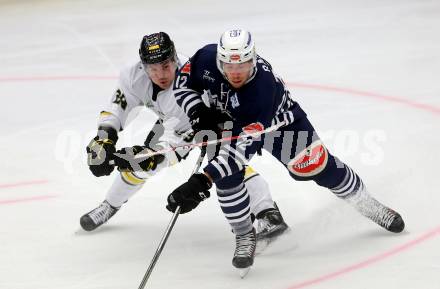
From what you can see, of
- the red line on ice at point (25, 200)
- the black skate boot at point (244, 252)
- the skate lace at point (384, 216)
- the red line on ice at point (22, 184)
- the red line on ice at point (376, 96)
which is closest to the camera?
the black skate boot at point (244, 252)

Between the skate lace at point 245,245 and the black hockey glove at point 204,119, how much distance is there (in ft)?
1.75

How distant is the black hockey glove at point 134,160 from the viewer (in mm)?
4129

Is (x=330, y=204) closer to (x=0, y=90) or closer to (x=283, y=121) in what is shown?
(x=283, y=121)

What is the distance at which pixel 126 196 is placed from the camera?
4.72 metres

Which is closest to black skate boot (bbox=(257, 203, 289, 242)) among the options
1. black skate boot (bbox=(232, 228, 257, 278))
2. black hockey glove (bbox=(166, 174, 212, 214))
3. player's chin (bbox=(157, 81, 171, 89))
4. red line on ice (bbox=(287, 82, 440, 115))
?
black skate boot (bbox=(232, 228, 257, 278))

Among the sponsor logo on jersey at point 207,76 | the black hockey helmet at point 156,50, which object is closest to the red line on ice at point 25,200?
the black hockey helmet at point 156,50

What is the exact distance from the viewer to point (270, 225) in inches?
177

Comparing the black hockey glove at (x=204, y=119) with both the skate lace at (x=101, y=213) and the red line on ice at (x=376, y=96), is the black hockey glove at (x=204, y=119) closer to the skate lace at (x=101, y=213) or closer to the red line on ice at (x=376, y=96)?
the skate lace at (x=101, y=213)

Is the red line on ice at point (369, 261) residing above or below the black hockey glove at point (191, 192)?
below

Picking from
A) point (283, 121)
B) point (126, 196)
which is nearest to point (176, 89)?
point (283, 121)

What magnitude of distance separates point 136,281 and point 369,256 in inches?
44.9

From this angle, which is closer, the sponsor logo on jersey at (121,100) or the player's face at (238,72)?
the player's face at (238,72)

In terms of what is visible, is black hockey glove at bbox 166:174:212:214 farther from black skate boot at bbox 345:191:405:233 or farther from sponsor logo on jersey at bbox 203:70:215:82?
black skate boot at bbox 345:191:405:233

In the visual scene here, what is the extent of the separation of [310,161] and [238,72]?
680 millimetres
